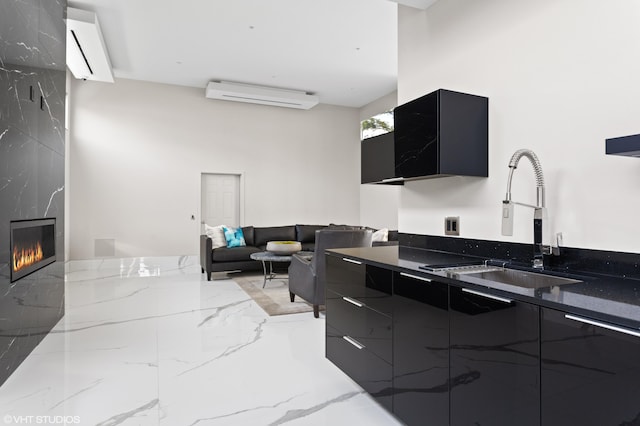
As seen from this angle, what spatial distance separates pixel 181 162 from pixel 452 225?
6.05 metres

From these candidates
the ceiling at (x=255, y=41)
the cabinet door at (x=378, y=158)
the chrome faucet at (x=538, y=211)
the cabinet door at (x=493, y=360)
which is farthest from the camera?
the ceiling at (x=255, y=41)

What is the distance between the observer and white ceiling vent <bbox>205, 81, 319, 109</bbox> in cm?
694

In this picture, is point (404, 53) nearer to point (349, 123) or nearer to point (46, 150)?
point (46, 150)

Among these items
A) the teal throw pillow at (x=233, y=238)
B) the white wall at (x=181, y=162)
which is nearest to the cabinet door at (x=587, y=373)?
the teal throw pillow at (x=233, y=238)

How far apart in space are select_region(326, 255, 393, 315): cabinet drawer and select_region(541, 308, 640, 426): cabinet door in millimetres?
841

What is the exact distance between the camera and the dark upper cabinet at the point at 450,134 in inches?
86.0

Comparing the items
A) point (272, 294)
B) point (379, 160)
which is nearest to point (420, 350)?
point (379, 160)

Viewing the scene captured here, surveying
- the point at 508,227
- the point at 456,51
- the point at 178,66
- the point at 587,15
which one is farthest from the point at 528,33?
the point at 178,66

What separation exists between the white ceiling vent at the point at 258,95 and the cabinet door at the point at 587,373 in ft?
22.0

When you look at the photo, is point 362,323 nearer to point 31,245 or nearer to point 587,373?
point 587,373

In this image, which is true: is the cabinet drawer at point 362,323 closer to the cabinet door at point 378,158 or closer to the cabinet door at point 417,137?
the cabinet door at point 417,137

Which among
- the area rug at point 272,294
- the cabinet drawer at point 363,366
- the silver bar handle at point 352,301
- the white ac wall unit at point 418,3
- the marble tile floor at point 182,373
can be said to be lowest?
the marble tile floor at point 182,373

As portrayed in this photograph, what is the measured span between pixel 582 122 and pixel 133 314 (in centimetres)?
411

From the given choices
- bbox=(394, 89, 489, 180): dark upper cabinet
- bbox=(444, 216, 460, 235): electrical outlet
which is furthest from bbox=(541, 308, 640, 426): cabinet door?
bbox=(444, 216, 460, 235): electrical outlet
